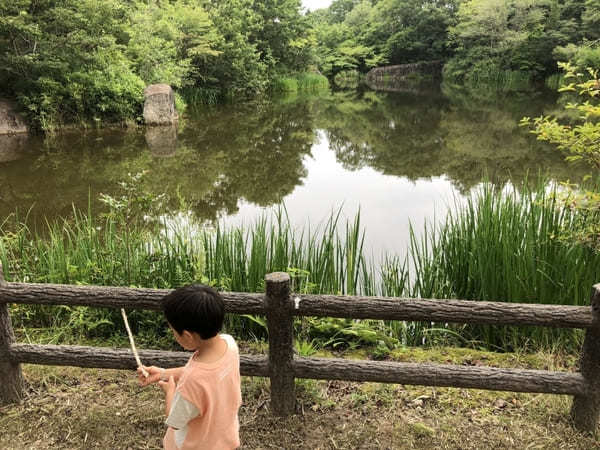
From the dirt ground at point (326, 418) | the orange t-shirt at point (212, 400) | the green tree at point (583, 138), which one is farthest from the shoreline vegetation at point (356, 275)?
the orange t-shirt at point (212, 400)

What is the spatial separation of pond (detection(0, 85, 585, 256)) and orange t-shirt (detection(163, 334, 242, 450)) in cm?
431

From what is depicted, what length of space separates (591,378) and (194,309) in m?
1.99

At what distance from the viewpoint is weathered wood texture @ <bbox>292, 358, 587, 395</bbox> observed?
2408 mm

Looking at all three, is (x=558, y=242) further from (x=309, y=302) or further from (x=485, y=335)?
(x=309, y=302)

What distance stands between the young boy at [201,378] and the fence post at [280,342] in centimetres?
81

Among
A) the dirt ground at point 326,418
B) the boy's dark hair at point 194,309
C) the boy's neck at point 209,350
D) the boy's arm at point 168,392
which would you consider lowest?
the dirt ground at point 326,418

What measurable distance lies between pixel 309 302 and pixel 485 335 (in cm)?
175

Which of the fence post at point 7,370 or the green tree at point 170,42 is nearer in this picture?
the fence post at point 7,370

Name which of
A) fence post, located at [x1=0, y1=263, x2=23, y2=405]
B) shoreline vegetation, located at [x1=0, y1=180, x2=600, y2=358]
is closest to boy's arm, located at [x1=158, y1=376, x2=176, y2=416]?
fence post, located at [x1=0, y1=263, x2=23, y2=405]

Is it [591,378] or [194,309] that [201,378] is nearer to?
[194,309]

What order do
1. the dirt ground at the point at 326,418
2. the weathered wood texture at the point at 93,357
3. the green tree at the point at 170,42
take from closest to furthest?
the dirt ground at the point at 326,418
the weathered wood texture at the point at 93,357
the green tree at the point at 170,42

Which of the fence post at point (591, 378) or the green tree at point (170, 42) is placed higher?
the green tree at point (170, 42)

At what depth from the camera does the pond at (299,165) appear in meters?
8.04

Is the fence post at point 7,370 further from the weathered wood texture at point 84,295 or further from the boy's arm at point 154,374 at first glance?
the boy's arm at point 154,374
